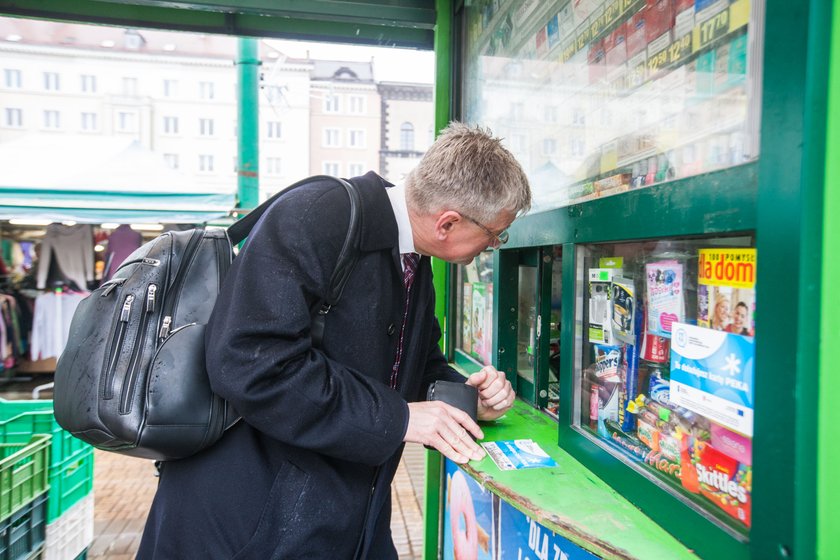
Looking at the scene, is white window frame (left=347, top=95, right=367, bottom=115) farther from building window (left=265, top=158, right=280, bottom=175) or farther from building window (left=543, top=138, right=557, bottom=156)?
building window (left=543, top=138, right=557, bottom=156)

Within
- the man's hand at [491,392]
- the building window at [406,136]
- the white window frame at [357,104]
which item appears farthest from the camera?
the building window at [406,136]

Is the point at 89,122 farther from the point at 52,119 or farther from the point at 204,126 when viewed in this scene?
the point at 204,126

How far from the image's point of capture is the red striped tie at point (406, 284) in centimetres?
148

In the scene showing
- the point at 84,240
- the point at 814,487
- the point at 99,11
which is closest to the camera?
the point at 814,487

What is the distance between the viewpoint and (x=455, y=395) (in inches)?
59.6

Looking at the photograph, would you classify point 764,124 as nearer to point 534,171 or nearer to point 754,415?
point 754,415

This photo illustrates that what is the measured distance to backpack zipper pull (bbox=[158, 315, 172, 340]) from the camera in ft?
4.23

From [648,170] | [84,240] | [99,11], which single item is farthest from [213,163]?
[648,170]

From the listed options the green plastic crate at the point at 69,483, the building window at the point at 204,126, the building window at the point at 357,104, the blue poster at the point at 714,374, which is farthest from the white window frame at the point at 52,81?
the blue poster at the point at 714,374

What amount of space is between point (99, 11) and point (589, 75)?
2370mm

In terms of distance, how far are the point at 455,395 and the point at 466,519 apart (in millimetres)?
884

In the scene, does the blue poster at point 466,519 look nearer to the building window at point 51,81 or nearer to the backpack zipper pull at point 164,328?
the backpack zipper pull at point 164,328

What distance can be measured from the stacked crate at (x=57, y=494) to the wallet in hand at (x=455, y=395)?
203 centimetres

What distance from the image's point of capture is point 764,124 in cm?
82
